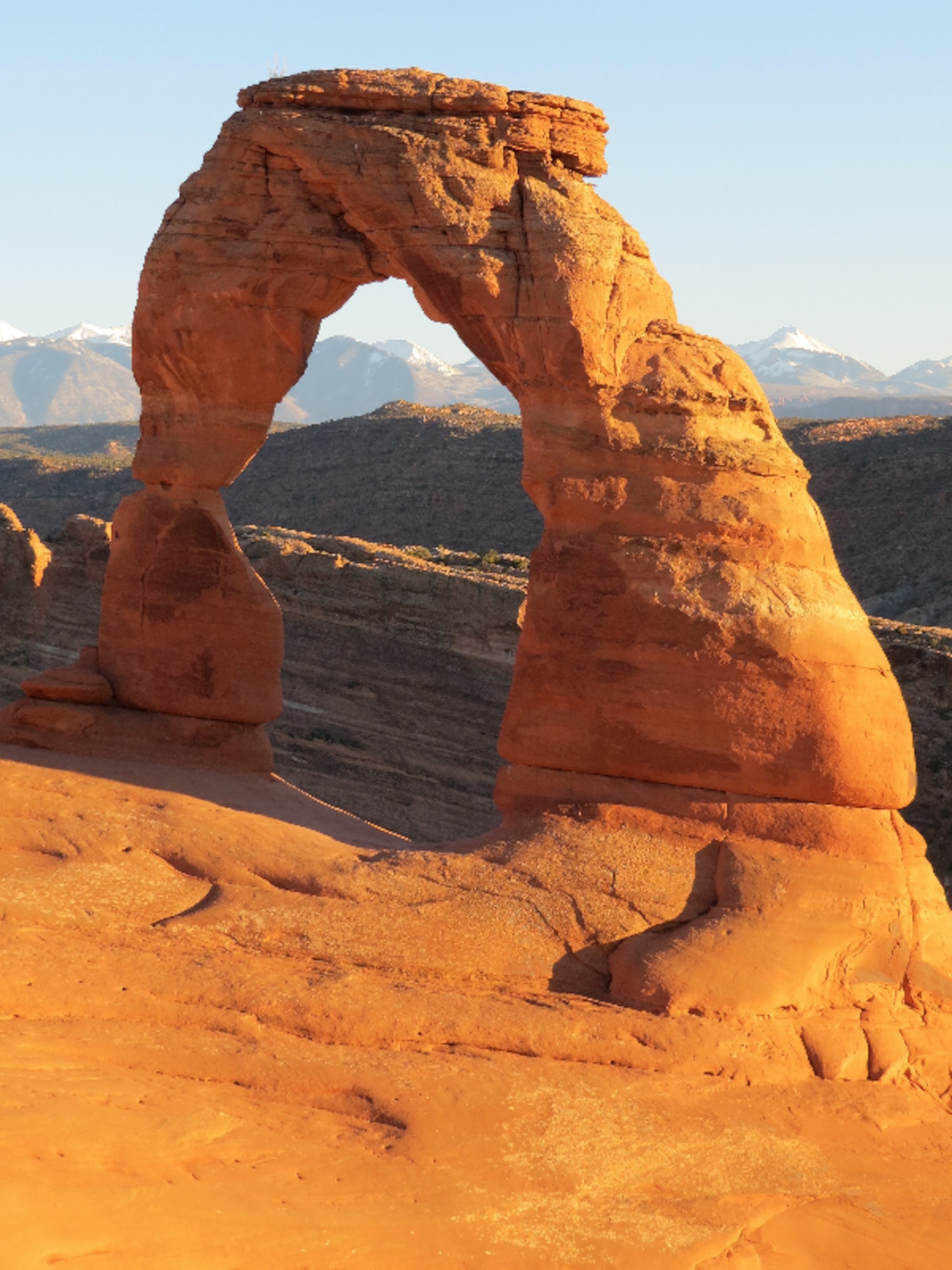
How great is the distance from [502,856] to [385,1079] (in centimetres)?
254

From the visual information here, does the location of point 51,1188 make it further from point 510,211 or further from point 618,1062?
point 510,211

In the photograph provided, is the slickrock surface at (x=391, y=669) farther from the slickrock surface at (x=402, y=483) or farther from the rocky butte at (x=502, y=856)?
the slickrock surface at (x=402, y=483)

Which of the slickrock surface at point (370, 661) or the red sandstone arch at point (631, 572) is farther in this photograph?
the slickrock surface at point (370, 661)

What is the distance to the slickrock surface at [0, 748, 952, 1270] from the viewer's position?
22.1ft

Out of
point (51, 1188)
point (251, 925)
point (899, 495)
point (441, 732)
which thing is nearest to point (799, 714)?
point (251, 925)

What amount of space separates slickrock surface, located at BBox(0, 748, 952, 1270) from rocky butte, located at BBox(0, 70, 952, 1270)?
1.1 inches

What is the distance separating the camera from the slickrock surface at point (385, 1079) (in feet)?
22.1

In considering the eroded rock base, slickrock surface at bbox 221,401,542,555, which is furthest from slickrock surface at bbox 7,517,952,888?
slickrock surface at bbox 221,401,542,555

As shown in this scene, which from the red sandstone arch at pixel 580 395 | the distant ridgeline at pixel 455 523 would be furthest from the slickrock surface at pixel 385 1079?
the distant ridgeline at pixel 455 523

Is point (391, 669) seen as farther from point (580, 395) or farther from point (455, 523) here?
point (455, 523)

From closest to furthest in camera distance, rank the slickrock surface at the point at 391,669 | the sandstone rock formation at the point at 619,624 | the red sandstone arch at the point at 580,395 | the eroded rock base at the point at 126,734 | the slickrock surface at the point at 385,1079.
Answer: the slickrock surface at the point at 385,1079
the sandstone rock formation at the point at 619,624
the red sandstone arch at the point at 580,395
the eroded rock base at the point at 126,734
the slickrock surface at the point at 391,669

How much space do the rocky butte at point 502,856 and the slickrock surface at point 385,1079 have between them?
28mm

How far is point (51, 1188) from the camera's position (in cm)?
630

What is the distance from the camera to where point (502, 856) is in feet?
34.2
